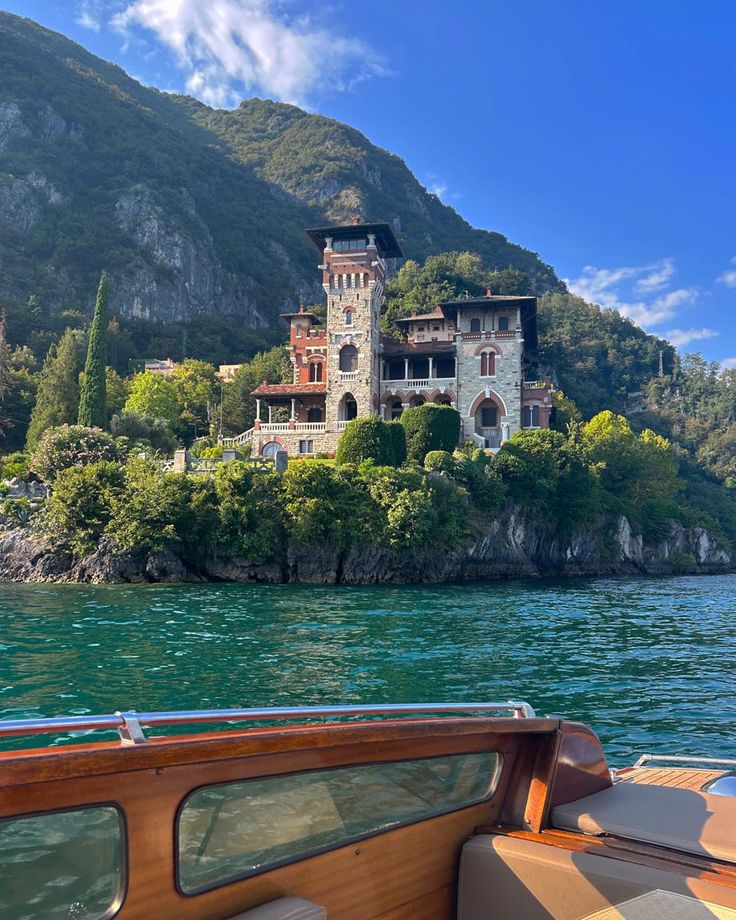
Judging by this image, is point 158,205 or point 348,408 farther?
point 158,205

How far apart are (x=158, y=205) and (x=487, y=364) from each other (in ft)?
333

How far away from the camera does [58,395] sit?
5450cm

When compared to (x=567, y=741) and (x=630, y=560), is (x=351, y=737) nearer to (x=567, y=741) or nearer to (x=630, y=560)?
(x=567, y=741)

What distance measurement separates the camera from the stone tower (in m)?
54.1

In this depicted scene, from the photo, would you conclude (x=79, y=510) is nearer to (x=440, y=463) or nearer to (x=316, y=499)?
(x=316, y=499)

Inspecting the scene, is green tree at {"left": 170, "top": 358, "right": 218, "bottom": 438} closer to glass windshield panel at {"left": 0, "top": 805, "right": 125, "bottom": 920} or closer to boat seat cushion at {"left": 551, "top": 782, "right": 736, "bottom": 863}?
boat seat cushion at {"left": 551, "top": 782, "right": 736, "bottom": 863}

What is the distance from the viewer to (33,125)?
13438 cm

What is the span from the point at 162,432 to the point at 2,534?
20052mm

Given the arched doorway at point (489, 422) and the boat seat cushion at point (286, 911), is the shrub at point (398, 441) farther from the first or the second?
the boat seat cushion at point (286, 911)

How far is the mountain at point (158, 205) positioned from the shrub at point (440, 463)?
3402 inches

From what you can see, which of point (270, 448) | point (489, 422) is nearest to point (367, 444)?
point (270, 448)

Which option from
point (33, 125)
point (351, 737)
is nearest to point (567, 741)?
point (351, 737)

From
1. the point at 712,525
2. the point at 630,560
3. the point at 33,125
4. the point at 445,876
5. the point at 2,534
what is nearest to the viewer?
the point at 445,876

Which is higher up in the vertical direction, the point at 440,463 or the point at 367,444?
the point at 367,444
